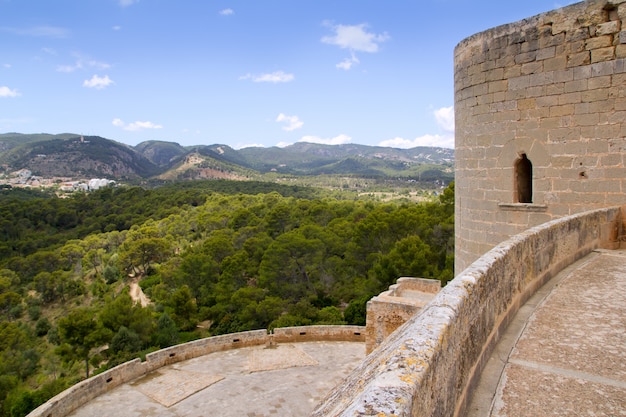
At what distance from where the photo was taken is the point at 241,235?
1377 inches

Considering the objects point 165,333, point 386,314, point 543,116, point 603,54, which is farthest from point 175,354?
point 603,54

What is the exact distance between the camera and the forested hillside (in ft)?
71.6

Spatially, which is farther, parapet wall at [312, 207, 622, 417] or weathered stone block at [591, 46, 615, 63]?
weathered stone block at [591, 46, 615, 63]

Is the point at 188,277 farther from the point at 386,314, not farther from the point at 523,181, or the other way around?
the point at 523,181

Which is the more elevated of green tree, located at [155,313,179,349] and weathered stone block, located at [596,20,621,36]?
weathered stone block, located at [596,20,621,36]

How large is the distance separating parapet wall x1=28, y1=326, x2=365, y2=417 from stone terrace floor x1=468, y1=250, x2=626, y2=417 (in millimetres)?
12548

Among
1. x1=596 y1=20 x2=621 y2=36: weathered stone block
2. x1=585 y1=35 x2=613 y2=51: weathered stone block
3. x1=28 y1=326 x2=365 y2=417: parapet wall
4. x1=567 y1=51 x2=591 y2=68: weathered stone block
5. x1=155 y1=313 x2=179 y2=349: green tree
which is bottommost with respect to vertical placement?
x1=155 y1=313 x2=179 y2=349: green tree

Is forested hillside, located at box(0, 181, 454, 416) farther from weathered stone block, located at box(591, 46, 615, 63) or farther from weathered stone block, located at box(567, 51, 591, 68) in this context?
weathered stone block, located at box(591, 46, 615, 63)

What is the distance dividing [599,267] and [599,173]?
1.90 meters

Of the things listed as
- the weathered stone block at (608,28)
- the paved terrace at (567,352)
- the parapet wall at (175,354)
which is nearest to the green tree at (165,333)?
the parapet wall at (175,354)

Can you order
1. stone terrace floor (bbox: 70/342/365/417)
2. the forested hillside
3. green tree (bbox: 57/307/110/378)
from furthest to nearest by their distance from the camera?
1. the forested hillside
2. green tree (bbox: 57/307/110/378)
3. stone terrace floor (bbox: 70/342/365/417)

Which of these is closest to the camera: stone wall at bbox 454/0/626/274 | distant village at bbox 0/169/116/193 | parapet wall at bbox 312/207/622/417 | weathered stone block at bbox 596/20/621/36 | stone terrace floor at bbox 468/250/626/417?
parapet wall at bbox 312/207/622/417

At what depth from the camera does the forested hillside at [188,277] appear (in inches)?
859

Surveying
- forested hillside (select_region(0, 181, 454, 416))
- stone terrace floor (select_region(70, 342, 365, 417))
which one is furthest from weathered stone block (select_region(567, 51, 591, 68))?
forested hillside (select_region(0, 181, 454, 416))
